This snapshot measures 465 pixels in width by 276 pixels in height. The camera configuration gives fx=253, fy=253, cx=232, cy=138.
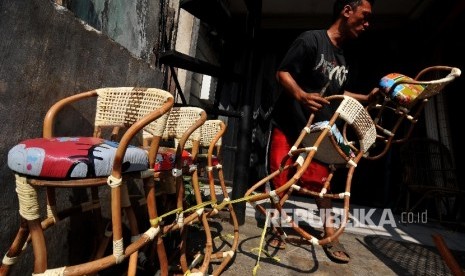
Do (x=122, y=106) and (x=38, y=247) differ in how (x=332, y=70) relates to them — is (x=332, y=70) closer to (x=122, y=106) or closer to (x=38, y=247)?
(x=122, y=106)

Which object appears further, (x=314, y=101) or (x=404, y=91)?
(x=314, y=101)

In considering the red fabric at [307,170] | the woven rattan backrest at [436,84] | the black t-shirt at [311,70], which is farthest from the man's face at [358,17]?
the red fabric at [307,170]

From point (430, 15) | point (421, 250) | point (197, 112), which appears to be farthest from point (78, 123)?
point (430, 15)

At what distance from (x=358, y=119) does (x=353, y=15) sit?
121cm

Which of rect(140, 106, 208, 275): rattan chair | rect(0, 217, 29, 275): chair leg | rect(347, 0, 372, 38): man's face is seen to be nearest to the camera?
rect(0, 217, 29, 275): chair leg

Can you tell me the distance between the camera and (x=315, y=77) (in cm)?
244

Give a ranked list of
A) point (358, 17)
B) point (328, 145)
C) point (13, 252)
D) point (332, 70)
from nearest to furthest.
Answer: point (13, 252) → point (328, 145) → point (358, 17) → point (332, 70)

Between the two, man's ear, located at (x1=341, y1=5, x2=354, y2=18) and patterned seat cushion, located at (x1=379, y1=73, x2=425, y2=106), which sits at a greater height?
man's ear, located at (x1=341, y1=5, x2=354, y2=18)

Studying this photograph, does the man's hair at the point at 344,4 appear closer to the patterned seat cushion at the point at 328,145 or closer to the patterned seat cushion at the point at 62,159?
the patterned seat cushion at the point at 328,145

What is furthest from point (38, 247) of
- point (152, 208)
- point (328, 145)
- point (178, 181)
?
point (328, 145)

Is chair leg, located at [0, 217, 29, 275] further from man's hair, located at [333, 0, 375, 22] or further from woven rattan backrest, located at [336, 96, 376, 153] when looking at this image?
man's hair, located at [333, 0, 375, 22]

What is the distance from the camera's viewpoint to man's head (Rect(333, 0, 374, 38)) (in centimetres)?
232

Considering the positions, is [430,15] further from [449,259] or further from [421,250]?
[449,259]

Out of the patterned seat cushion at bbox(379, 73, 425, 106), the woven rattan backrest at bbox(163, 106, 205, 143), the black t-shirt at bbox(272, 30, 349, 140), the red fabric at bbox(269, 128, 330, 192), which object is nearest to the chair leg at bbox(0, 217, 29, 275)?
the woven rattan backrest at bbox(163, 106, 205, 143)
